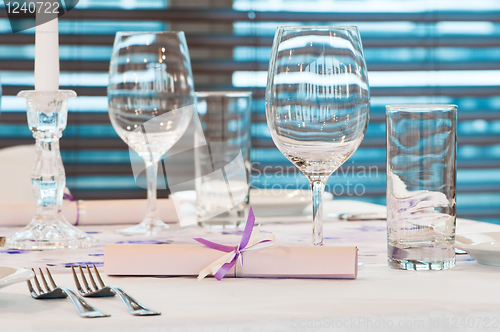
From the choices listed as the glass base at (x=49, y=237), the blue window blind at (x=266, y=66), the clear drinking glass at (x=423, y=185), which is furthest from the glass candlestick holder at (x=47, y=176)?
the blue window blind at (x=266, y=66)

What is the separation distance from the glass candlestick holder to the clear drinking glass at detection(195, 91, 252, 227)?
0.74 feet

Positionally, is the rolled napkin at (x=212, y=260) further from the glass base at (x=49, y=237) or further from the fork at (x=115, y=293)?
the glass base at (x=49, y=237)

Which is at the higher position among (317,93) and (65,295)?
(317,93)

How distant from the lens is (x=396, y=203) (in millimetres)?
616

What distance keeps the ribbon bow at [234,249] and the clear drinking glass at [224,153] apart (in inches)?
14.6

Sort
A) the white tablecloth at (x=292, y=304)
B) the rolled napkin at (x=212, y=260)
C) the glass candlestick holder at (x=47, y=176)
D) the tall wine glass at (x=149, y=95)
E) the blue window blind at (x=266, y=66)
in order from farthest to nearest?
the blue window blind at (x=266, y=66), the tall wine glass at (x=149, y=95), the glass candlestick holder at (x=47, y=176), the rolled napkin at (x=212, y=260), the white tablecloth at (x=292, y=304)

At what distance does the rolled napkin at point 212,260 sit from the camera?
57 cm

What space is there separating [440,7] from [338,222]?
2484mm

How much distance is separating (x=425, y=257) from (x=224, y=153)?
423 millimetres

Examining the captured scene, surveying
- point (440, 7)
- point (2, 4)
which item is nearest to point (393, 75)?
point (440, 7)

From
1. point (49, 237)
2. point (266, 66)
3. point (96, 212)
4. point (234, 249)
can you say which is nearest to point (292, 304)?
point (234, 249)

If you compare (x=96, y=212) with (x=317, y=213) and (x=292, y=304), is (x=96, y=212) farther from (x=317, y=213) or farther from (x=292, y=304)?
(x=292, y=304)

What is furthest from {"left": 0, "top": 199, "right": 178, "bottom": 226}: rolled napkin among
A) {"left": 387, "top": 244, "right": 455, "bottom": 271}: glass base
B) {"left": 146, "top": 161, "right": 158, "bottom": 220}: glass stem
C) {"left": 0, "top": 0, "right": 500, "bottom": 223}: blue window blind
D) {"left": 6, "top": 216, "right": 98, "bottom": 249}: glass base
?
{"left": 0, "top": 0, "right": 500, "bottom": 223}: blue window blind

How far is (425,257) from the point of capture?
612mm
